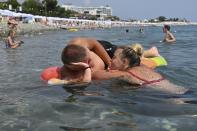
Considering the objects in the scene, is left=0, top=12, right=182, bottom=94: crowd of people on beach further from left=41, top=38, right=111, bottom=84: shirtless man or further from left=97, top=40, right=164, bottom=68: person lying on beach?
left=97, top=40, right=164, bottom=68: person lying on beach

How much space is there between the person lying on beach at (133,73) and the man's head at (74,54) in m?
Result: 0.48

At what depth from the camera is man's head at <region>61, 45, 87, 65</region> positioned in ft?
21.0

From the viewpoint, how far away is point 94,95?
6039 mm

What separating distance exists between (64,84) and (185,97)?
79.5 inches

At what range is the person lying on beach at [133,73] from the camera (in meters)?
6.31

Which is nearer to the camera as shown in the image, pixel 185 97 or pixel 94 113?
pixel 94 113

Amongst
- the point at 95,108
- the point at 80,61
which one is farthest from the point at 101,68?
the point at 95,108

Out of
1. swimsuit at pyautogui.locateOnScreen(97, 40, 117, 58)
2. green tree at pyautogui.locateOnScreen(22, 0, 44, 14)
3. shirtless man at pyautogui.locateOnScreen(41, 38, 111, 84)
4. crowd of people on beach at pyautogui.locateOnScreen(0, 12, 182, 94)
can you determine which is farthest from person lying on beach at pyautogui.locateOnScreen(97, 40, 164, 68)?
green tree at pyautogui.locateOnScreen(22, 0, 44, 14)

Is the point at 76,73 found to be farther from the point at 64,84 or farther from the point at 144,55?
the point at 144,55

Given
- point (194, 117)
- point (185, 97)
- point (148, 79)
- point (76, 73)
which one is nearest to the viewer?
point (194, 117)

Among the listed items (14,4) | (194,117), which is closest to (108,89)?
(194,117)

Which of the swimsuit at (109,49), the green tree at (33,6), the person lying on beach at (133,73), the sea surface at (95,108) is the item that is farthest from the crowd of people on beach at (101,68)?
the green tree at (33,6)

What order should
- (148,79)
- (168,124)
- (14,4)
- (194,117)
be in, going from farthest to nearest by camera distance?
(14,4)
(148,79)
(194,117)
(168,124)

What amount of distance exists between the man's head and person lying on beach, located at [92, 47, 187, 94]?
1.56 ft
